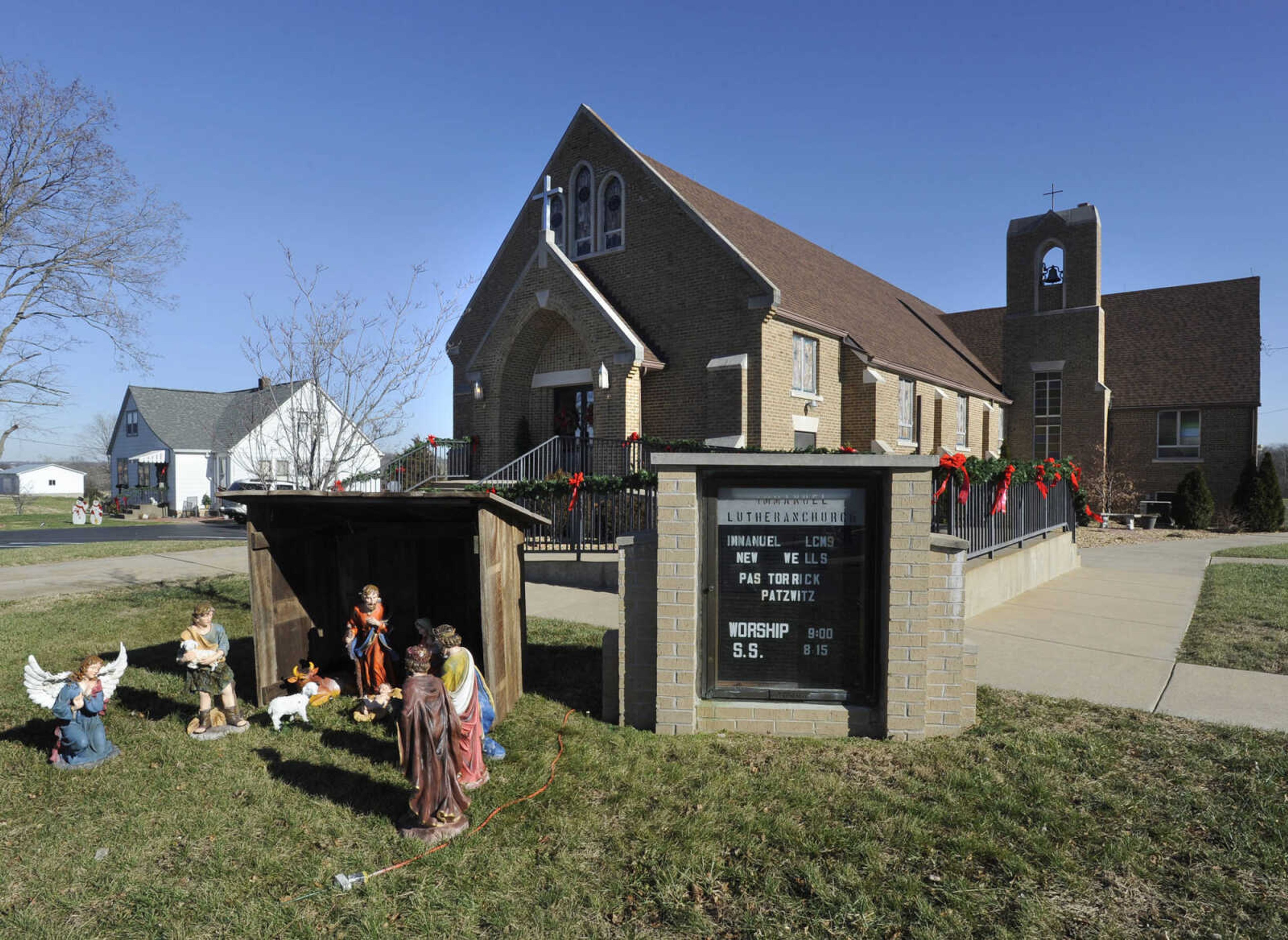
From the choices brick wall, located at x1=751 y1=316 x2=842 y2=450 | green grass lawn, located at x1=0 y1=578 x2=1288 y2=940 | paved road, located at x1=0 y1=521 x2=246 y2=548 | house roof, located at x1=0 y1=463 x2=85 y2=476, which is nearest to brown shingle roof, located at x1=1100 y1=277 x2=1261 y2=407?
brick wall, located at x1=751 y1=316 x2=842 y2=450

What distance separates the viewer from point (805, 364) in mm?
19547

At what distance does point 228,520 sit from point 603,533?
3166 cm

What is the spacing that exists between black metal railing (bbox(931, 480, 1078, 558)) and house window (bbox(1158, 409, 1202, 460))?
19059 mm

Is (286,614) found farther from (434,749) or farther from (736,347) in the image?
(736,347)

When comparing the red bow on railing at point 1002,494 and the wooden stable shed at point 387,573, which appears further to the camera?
the red bow on railing at point 1002,494

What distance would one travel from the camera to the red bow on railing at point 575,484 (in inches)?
486

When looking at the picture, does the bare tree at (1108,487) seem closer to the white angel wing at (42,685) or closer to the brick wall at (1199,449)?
the brick wall at (1199,449)

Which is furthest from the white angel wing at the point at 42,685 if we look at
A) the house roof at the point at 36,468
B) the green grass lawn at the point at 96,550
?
the house roof at the point at 36,468

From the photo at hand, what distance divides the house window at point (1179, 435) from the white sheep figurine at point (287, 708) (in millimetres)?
33116

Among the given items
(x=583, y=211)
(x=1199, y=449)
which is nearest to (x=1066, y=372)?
(x=1199, y=449)

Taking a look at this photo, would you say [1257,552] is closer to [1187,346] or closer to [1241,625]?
→ [1241,625]

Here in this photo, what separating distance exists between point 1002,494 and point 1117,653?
344cm

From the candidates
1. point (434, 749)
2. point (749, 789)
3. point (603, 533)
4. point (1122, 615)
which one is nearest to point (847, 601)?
point (749, 789)

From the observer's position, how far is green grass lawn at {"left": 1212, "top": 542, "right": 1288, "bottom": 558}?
17.3 metres
